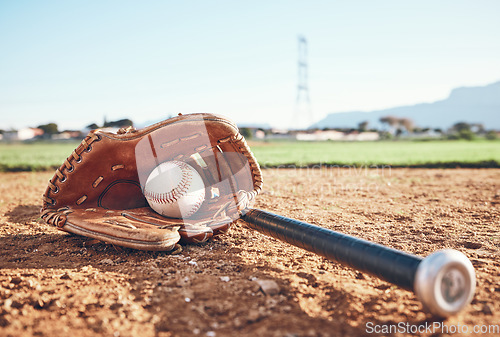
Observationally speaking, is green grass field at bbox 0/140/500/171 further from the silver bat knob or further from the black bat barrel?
the silver bat knob

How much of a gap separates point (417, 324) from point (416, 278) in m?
0.21

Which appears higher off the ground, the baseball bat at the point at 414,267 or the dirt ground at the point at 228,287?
the baseball bat at the point at 414,267

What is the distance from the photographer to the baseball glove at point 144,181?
253 cm

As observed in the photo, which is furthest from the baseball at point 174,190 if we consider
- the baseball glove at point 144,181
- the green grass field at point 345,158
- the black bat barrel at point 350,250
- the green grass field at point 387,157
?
the green grass field at point 387,157

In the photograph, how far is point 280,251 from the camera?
2.55 meters

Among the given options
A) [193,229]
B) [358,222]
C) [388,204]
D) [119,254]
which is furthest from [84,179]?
[388,204]

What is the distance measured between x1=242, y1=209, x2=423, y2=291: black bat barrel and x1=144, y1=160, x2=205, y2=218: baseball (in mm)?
672

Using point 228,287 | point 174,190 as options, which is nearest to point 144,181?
point 174,190

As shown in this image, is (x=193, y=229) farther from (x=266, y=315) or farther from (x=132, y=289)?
(x=266, y=315)

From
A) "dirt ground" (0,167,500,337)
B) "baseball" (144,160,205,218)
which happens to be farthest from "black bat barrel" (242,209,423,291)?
"baseball" (144,160,205,218)

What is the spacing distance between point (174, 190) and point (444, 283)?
6.57 ft

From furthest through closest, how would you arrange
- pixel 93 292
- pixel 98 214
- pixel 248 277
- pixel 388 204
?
pixel 388 204 < pixel 98 214 < pixel 248 277 < pixel 93 292

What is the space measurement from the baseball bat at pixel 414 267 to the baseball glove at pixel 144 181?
37.9 inches

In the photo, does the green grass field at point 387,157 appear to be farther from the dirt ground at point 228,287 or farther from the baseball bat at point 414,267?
the baseball bat at point 414,267
